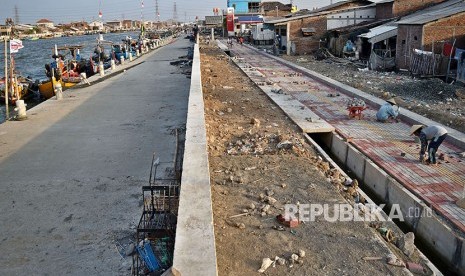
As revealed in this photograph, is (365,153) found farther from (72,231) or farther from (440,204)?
(72,231)

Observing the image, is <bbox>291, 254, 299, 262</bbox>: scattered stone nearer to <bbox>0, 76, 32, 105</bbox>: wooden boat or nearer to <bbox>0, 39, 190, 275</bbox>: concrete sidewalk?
<bbox>0, 39, 190, 275</bbox>: concrete sidewalk

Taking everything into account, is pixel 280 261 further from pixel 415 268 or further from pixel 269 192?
pixel 269 192

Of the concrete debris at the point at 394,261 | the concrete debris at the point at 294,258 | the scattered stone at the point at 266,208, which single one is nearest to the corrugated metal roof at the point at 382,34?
the scattered stone at the point at 266,208

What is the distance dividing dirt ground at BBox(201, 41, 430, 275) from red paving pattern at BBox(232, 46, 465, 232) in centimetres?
139

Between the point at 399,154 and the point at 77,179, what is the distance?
694 cm

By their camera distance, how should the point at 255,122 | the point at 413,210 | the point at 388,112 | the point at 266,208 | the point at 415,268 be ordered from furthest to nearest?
the point at 388,112 → the point at 255,122 → the point at 413,210 → the point at 266,208 → the point at 415,268

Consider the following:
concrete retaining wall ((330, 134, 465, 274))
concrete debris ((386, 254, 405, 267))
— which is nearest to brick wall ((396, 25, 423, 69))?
concrete retaining wall ((330, 134, 465, 274))

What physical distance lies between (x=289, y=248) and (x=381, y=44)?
83.8ft

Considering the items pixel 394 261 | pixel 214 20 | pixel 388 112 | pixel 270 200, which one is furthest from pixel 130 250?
pixel 214 20

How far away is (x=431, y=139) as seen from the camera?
8.65 m

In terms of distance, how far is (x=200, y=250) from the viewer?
454cm

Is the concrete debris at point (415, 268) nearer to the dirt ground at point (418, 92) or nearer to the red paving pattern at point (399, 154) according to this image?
the red paving pattern at point (399, 154)

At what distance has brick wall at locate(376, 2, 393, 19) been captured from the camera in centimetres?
3267

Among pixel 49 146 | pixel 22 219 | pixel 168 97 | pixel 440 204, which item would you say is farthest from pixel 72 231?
pixel 168 97
